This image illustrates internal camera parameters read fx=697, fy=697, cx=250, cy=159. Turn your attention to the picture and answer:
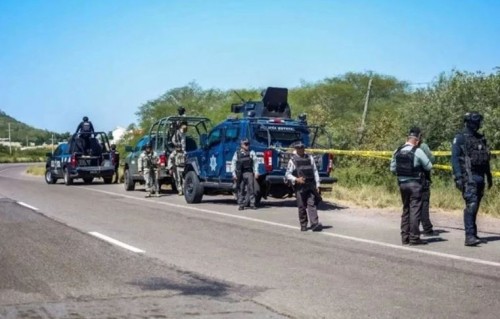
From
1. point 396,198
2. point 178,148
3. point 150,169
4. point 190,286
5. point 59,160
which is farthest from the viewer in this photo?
point 59,160

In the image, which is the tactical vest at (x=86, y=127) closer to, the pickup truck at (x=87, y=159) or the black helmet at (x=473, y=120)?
the pickup truck at (x=87, y=159)

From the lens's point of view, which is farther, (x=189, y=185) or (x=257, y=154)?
(x=189, y=185)

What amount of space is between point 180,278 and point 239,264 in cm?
113

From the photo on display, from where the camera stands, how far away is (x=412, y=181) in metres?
10.5

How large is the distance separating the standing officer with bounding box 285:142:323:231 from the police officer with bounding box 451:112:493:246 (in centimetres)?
277

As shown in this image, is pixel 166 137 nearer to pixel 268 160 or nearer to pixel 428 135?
pixel 268 160

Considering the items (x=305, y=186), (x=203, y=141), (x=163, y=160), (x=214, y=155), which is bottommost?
(x=305, y=186)

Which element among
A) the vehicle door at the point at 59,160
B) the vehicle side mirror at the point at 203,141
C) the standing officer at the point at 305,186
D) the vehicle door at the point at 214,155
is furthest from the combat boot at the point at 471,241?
the vehicle door at the point at 59,160

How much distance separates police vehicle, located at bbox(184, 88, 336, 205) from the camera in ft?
52.9

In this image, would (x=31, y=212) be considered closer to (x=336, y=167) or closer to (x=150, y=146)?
(x=150, y=146)

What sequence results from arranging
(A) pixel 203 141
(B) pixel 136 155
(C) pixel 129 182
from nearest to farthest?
(A) pixel 203 141 → (B) pixel 136 155 → (C) pixel 129 182

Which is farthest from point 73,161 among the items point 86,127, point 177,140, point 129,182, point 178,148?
point 178,148

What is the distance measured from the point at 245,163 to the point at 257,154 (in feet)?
1.21

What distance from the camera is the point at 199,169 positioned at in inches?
715
